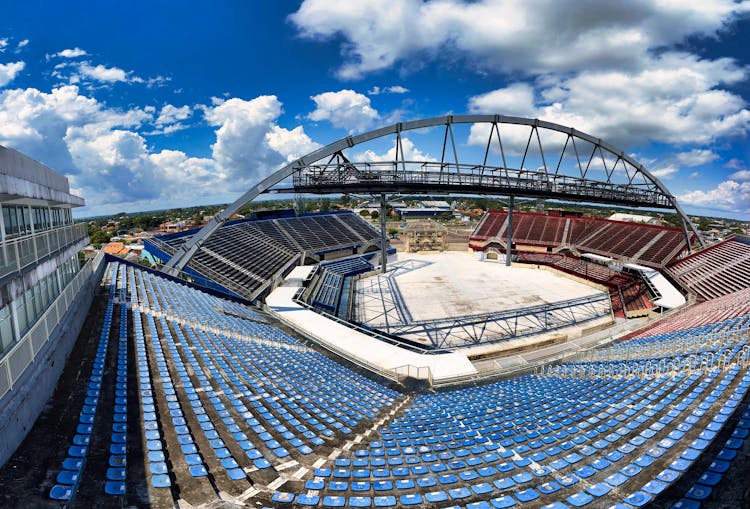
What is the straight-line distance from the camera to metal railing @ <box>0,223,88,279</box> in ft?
23.9

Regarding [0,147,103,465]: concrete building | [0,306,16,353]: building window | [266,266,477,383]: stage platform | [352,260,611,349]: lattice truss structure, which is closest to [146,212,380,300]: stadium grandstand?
[266,266,477,383]: stage platform

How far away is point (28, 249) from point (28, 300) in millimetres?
1764

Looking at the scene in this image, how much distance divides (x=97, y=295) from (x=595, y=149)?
51.6 metres

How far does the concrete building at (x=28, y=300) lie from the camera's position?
22.2 feet

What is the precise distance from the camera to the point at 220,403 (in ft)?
33.9

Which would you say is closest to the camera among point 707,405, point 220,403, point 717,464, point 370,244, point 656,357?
point 717,464

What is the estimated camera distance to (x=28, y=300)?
9406 millimetres

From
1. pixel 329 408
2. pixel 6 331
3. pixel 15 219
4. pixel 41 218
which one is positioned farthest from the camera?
pixel 41 218

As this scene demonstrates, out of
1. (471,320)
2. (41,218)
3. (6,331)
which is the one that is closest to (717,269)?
(471,320)

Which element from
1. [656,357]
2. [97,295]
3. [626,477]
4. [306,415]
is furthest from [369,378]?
[97,295]

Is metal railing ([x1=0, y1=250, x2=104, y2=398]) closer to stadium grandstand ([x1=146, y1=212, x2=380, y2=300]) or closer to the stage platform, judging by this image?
the stage platform

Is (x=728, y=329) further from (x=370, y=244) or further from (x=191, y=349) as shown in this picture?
(x=370, y=244)

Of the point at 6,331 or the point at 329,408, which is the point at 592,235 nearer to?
the point at 329,408

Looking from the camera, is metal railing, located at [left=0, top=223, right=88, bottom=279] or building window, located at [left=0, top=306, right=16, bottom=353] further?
building window, located at [left=0, top=306, right=16, bottom=353]
